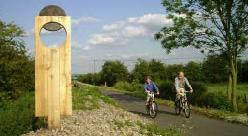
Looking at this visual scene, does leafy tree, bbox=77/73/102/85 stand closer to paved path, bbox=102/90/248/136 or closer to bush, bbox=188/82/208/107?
bush, bbox=188/82/208/107

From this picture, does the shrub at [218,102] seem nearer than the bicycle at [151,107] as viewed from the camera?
No

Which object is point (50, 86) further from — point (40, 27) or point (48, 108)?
point (40, 27)

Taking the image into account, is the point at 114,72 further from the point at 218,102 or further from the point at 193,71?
the point at 218,102

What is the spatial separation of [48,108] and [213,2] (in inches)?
591

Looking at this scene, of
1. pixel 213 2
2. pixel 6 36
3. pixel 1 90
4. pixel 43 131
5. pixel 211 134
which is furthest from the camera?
pixel 6 36

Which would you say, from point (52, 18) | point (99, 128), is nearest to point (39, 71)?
point (52, 18)

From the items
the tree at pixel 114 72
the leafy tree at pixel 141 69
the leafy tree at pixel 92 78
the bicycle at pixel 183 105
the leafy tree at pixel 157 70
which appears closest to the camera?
the bicycle at pixel 183 105

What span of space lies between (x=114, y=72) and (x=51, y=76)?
186 ft

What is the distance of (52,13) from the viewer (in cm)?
1301

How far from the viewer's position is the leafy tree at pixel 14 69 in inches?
927

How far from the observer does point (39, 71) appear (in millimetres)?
12844

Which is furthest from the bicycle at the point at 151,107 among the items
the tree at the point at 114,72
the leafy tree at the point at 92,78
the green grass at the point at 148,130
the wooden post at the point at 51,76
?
the leafy tree at the point at 92,78

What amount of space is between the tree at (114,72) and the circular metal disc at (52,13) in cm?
5404

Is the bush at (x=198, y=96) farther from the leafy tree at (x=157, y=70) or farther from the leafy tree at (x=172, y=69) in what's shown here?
the leafy tree at (x=157, y=70)
